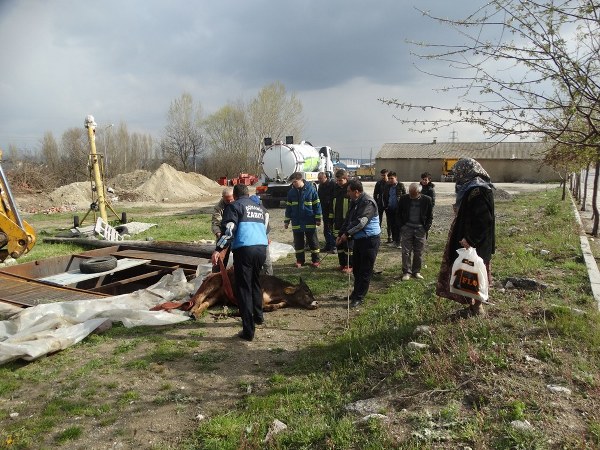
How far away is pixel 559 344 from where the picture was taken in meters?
3.80

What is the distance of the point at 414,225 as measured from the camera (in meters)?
7.43

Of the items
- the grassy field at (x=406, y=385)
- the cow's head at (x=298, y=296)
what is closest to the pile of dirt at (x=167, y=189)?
the cow's head at (x=298, y=296)

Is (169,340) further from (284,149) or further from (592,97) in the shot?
(284,149)

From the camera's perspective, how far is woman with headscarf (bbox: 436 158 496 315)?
4258 mm

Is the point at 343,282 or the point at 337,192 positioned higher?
the point at 337,192

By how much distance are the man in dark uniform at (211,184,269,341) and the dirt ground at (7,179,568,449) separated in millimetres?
393

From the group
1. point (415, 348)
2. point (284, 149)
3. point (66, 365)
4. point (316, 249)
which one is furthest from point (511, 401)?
point (284, 149)

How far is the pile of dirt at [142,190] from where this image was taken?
2512cm

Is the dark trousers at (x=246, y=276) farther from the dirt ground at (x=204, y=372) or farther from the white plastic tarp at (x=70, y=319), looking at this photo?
the white plastic tarp at (x=70, y=319)

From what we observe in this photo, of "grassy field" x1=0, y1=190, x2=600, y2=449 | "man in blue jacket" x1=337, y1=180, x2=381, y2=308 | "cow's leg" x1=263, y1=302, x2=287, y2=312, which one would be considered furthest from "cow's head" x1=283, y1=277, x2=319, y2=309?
"grassy field" x1=0, y1=190, x2=600, y2=449

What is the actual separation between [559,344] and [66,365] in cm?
458

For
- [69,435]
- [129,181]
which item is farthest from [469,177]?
[129,181]

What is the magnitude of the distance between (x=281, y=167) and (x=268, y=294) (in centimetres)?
1186

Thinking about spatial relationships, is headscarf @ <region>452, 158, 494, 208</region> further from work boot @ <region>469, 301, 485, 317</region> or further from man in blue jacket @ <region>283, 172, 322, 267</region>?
man in blue jacket @ <region>283, 172, 322, 267</region>
